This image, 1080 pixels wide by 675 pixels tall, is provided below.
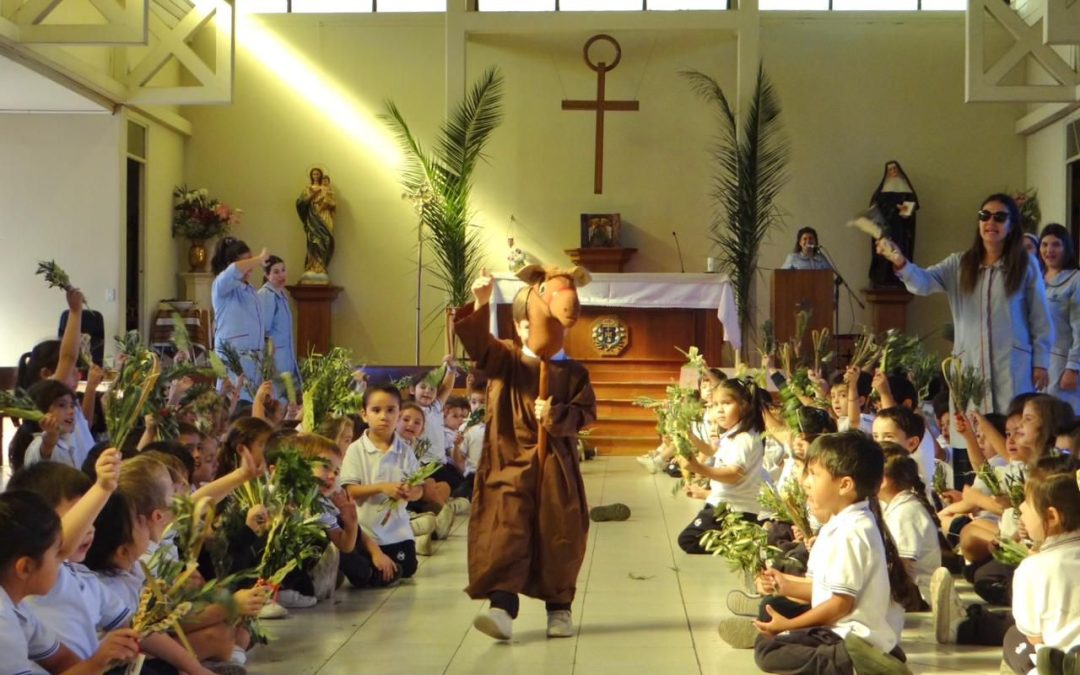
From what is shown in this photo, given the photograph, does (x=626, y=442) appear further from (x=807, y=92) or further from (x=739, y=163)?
(x=807, y=92)

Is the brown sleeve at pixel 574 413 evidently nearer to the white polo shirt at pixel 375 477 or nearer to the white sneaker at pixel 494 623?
the white sneaker at pixel 494 623

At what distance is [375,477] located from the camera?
6512mm

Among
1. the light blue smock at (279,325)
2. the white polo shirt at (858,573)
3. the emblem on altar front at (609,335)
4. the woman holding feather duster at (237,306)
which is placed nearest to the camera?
the white polo shirt at (858,573)

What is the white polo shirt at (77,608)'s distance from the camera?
11.3 feet

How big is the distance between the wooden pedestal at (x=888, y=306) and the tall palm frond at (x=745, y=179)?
1397 mm

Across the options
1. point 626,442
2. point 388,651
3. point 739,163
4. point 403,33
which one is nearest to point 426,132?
point 403,33

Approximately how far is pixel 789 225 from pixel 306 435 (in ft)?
38.3

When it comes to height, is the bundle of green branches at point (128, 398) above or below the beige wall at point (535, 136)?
below

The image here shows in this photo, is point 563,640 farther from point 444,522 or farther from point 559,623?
point 444,522

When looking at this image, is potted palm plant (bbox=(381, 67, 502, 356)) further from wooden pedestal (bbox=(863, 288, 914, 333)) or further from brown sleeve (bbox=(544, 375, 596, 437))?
brown sleeve (bbox=(544, 375, 596, 437))

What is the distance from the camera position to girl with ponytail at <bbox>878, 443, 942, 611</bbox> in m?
5.28

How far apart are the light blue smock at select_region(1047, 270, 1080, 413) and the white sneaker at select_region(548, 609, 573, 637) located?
3.36 m

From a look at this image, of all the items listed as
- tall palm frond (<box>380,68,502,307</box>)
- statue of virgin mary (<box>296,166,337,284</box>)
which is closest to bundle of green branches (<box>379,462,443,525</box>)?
tall palm frond (<box>380,68,502,307</box>)

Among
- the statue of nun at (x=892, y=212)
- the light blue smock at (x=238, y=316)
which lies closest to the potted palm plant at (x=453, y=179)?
the statue of nun at (x=892, y=212)
